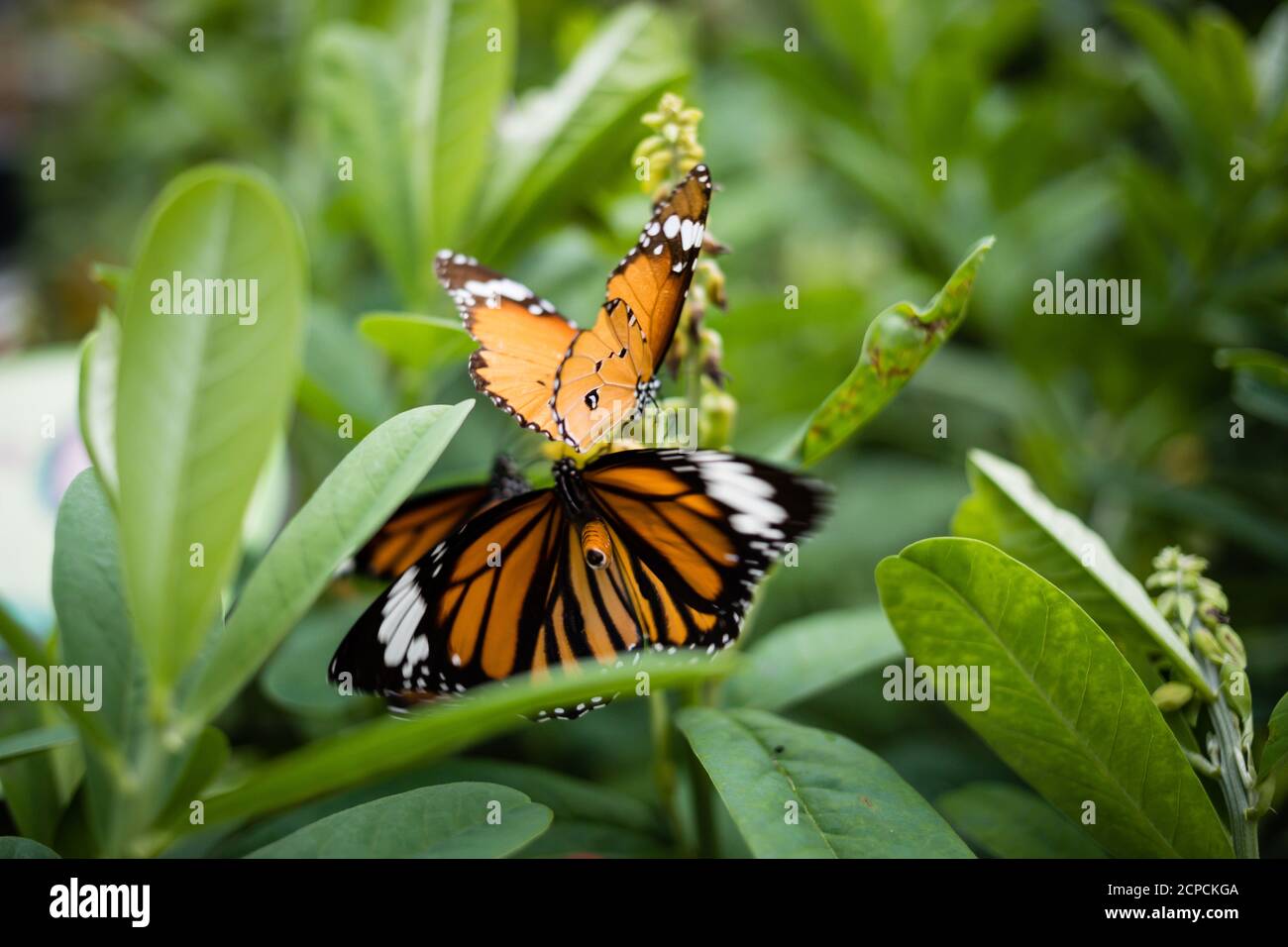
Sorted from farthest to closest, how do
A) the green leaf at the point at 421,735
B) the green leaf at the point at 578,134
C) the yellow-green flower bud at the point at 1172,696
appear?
the green leaf at the point at 578,134, the yellow-green flower bud at the point at 1172,696, the green leaf at the point at 421,735

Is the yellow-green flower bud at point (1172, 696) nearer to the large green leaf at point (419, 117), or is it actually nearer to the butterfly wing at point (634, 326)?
the butterfly wing at point (634, 326)

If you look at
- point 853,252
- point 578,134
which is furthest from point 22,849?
point 853,252

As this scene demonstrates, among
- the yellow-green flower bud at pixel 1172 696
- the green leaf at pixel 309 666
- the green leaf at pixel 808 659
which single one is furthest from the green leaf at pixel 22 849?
the yellow-green flower bud at pixel 1172 696

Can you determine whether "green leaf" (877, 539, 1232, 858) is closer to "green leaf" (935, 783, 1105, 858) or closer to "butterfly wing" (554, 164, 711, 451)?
"green leaf" (935, 783, 1105, 858)

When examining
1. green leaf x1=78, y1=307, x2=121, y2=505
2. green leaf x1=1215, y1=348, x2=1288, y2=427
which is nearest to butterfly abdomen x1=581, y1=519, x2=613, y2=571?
green leaf x1=78, y1=307, x2=121, y2=505

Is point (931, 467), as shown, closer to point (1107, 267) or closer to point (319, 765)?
point (1107, 267)
